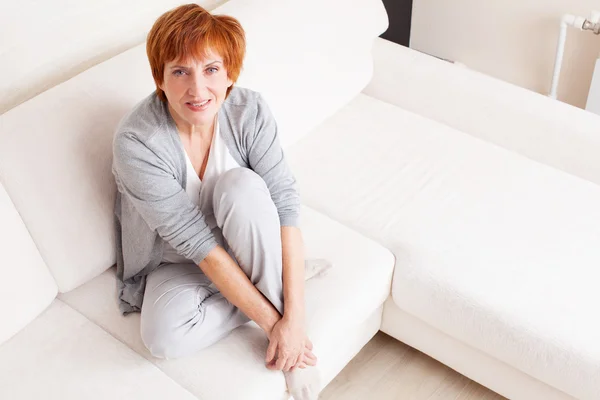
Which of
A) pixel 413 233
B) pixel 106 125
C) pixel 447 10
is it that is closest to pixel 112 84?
pixel 106 125

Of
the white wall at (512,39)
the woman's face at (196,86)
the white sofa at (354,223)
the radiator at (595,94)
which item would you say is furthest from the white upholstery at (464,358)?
the white wall at (512,39)

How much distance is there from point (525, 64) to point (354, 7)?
3.50ft

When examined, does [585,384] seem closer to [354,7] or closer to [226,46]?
[226,46]

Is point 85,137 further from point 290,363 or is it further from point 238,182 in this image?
point 290,363

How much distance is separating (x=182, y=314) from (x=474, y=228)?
0.80m

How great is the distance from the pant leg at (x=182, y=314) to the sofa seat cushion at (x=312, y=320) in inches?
1.2

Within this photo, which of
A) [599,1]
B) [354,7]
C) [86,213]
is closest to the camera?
[86,213]

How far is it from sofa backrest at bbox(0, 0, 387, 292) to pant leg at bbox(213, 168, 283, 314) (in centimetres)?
31

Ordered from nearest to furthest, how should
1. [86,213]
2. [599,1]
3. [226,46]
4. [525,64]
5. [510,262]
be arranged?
[226,46]
[86,213]
[510,262]
[599,1]
[525,64]

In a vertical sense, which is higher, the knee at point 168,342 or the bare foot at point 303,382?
the knee at point 168,342

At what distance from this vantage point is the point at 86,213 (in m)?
1.78

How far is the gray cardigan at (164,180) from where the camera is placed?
1.65 meters

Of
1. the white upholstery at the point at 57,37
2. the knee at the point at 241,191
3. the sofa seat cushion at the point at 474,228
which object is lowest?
the sofa seat cushion at the point at 474,228

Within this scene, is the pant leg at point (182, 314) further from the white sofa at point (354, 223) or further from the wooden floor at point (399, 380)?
the wooden floor at point (399, 380)
